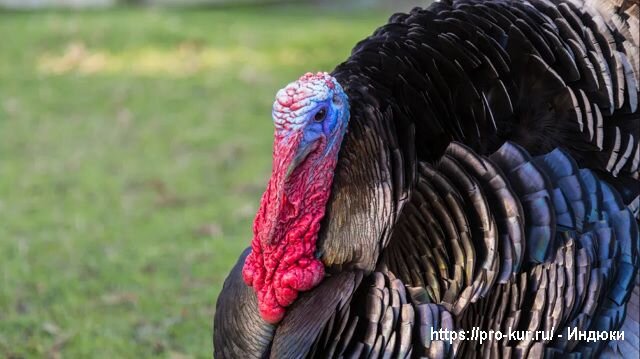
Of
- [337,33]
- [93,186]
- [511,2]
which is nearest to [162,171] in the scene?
[93,186]

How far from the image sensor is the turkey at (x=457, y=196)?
2.41 m

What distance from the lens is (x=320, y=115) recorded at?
2.36m

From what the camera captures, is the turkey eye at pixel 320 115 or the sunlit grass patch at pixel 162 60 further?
the sunlit grass patch at pixel 162 60

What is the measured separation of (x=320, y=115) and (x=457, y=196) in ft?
1.51

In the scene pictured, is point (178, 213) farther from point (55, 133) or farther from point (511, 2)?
point (511, 2)

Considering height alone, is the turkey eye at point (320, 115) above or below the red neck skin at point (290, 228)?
above

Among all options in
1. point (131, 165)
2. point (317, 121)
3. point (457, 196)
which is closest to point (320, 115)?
point (317, 121)

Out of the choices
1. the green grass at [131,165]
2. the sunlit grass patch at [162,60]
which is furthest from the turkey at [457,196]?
the sunlit grass patch at [162,60]

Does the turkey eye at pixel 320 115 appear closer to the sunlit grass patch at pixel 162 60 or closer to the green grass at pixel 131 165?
the green grass at pixel 131 165

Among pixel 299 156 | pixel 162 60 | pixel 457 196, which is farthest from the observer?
pixel 162 60

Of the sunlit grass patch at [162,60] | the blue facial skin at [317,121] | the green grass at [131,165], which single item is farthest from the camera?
the sunlit grass patch at [162,60]

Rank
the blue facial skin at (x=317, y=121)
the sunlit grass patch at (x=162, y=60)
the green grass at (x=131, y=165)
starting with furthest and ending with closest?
the sunlit grass patch at (x=162, y=60) < the green grass at (x=131, y=165) < the blue facial skin at (x=317, y=121)

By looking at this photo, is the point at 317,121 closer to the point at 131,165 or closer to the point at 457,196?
the point at 457,196

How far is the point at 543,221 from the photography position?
2.57 metres
